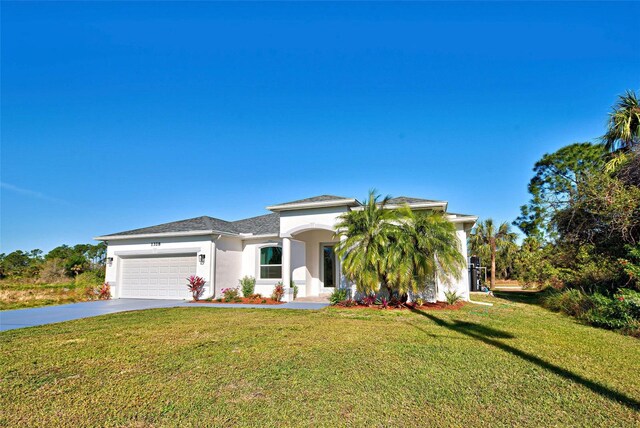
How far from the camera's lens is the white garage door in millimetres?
17922

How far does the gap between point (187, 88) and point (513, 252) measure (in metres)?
33.4

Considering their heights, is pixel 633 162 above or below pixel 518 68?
below

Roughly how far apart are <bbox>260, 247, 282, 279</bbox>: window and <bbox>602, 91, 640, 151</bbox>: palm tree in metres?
15.3

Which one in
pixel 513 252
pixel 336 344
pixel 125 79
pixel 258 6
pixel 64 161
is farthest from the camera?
pixel 513 252

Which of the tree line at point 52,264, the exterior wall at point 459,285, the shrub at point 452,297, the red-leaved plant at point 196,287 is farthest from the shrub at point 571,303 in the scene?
the tree line at point 52,264

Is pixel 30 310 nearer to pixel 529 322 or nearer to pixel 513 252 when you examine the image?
pixel 529 322

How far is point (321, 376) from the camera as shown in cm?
512

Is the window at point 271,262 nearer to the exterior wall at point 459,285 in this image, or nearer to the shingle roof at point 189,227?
the shingle roof at point 189,227

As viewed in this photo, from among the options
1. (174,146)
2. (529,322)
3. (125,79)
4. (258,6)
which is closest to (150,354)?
(529,322)

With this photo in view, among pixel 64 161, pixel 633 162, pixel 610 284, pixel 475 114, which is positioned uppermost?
pixel 475 114

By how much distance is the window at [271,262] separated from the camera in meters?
18.0

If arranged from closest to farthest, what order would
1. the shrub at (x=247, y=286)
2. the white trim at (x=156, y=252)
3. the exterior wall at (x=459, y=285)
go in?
the exterior wall at (x=459, y=285) → the white trim at (x=156, y=252) → the shrub at (x=247, y=286)

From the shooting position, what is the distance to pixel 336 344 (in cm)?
721

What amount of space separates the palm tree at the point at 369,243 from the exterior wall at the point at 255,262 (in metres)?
5.54
